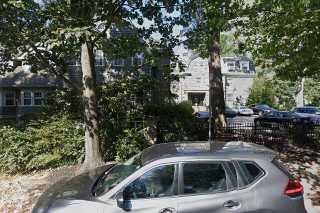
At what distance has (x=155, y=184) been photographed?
4969 millimetres

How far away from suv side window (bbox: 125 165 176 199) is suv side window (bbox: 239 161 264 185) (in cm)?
96

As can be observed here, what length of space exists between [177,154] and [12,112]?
111ft

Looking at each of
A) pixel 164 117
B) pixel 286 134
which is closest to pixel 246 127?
pixel 286 134

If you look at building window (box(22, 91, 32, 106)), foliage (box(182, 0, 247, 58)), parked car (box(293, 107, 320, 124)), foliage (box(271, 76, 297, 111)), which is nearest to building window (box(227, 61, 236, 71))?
foliage (box(271, 76, 297, 111))

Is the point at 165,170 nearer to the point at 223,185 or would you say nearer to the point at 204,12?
the point at 223,185

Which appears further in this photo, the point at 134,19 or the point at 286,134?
the point at 286,134

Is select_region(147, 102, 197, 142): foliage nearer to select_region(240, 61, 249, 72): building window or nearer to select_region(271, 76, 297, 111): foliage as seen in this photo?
select_region(271, 76, 297, 111): foliage

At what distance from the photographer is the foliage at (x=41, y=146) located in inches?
433

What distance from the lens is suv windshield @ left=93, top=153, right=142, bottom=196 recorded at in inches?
203

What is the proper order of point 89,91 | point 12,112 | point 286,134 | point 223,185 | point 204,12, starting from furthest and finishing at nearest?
point 12,112 < point 286,134 < point 204,12 < point 89,91 < point 223,185

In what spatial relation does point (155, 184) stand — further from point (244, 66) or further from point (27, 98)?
point (244, 66)

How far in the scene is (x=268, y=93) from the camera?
162ft

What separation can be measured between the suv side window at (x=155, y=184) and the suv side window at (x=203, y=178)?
0.18 metres

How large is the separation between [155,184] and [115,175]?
33.9 inches
